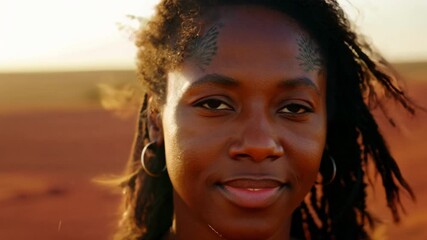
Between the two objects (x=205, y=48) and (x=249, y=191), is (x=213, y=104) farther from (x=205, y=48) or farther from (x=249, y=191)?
(x=249, y=191)

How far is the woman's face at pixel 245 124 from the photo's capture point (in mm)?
3279

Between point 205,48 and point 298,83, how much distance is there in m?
0.43

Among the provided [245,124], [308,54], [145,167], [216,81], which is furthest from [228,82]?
[145,167]

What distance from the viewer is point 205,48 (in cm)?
343

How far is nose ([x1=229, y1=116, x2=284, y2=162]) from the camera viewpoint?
3211mm

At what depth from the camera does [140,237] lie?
4.30 m

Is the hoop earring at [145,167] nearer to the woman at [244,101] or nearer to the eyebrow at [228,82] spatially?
the woman at [244,101]

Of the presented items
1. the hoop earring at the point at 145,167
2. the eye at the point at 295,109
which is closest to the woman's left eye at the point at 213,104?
the eye at the point at 295,109

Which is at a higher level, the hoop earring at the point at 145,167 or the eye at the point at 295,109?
the eye at the point at 295,109

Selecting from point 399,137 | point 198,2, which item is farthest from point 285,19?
point 399,137

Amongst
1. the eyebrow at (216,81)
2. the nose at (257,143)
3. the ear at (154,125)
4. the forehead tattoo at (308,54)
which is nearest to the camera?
the nose at (257,143)

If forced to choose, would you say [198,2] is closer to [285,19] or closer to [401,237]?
[285,19]

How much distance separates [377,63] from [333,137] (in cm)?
45

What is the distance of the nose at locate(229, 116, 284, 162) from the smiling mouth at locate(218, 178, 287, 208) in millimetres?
104
